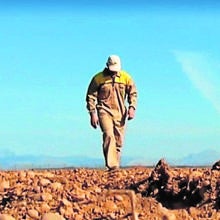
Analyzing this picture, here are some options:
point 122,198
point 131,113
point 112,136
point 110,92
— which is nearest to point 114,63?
point 110,92

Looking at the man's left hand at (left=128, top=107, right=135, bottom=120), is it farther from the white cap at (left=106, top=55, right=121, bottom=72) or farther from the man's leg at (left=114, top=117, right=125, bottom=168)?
the white cap at (left=106, top=55, right=121, bottom=72)

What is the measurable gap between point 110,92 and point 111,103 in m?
0.22

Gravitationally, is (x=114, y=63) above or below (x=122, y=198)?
above

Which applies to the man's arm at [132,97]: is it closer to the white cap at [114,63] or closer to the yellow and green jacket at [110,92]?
the yellow and green jacket at [110,92]

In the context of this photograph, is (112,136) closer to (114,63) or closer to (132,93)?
(132,93)

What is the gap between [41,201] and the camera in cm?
1253

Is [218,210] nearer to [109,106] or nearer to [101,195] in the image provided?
[101,195]

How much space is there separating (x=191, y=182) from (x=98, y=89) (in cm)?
477

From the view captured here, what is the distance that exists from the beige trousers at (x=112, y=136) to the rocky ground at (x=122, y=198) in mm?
3133

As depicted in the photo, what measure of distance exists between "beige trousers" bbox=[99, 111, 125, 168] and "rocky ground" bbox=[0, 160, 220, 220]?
3133 mm

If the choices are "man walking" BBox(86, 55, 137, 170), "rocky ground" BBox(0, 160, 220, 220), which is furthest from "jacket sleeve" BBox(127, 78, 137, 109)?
"rocky ground" BBox(0, 160, 220, 220)

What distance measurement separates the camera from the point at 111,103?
1719 cm

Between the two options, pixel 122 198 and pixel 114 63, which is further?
pixel 114 63

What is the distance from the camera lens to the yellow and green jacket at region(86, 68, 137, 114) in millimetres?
17047
